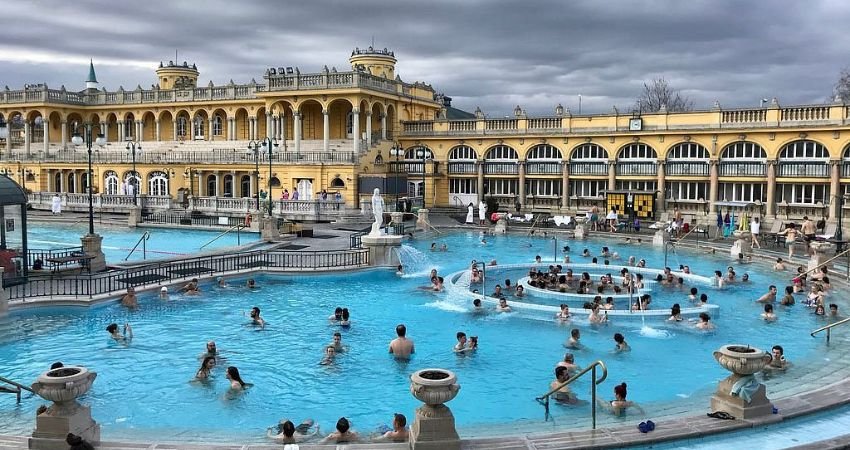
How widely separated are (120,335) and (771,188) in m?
36.5

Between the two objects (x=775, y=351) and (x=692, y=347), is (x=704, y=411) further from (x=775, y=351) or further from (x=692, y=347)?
(x=692, y=347)

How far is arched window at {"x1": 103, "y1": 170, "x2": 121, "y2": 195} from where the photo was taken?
60581 millimetres

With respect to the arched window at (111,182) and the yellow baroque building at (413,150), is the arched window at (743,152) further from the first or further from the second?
the arched window at (111,182)

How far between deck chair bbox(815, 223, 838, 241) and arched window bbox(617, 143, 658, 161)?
11.8 m

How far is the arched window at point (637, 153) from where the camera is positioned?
46.8 m

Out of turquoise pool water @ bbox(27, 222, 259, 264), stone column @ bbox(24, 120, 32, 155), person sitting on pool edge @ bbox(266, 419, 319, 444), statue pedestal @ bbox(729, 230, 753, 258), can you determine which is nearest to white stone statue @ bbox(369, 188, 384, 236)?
turquoise pool water @ bbox(27, 222, 259, 264)

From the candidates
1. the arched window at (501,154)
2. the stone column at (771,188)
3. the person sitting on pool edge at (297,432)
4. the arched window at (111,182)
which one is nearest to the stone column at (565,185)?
the arched window at (501,154)

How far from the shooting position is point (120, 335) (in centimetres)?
1848

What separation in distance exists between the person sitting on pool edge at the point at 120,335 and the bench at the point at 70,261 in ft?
23.1

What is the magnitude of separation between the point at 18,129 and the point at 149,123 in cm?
2128

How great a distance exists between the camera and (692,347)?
18234 mm

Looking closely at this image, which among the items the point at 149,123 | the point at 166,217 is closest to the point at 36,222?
the point at 166,217

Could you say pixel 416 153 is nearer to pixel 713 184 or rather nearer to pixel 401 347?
pixel 713 184

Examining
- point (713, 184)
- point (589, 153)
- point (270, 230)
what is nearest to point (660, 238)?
point (713, 184)
